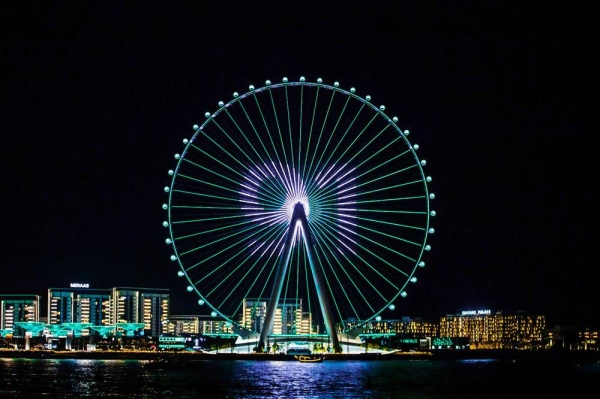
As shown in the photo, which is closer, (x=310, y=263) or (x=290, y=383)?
(x=290, y=383)

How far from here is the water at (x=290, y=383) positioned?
5831 centimetres

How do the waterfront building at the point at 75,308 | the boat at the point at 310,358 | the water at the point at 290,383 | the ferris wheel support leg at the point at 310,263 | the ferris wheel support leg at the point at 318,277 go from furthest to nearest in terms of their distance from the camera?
the waterfront building at the point at 75,308, the boat at the point at 310,358, the ferris wheel support leg at the point at 318,277, the ferris wheel support leg at the point at 310,263, the water at the point at 290,383

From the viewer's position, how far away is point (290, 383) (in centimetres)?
6600

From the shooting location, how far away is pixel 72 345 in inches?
6811

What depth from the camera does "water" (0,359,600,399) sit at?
5831 centimetres

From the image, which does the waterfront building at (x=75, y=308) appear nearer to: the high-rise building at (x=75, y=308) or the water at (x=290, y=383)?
the high-rise building at (x=75, y=308)

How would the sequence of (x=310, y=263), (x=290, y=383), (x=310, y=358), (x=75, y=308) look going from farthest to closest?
(x=75, y=308) < (x=310, y=358) < (x=310, y=263) < (x=290, y=383)

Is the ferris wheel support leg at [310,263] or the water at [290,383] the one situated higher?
the ferris wheel support leg at [310,263]

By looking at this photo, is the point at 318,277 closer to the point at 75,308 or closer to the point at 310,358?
the point at 310,358

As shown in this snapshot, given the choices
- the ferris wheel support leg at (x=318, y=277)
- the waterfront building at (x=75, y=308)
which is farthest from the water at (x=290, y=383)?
the waterfront building at (x=75, y=308)

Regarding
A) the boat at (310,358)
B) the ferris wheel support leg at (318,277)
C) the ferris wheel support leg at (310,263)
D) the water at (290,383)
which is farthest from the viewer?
the boat at (310,358)

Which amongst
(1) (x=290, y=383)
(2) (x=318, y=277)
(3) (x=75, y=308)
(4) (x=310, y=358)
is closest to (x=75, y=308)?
(3) (x=75, y=308)

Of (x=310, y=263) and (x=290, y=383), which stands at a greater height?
(x=310, y=263)

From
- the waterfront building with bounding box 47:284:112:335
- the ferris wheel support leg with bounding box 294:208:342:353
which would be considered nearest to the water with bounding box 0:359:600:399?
the ferris wheel support leg with bounding box 294:208:342:353
